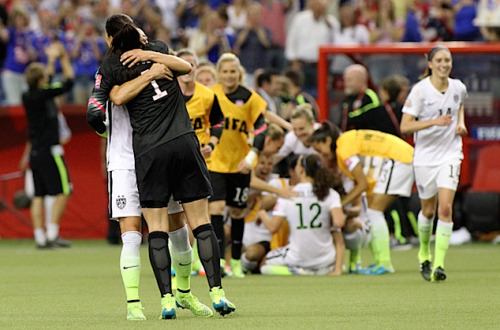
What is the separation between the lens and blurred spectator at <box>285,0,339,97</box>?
1958 centimetres

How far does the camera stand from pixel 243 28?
65.6 ft

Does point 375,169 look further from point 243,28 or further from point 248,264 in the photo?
point 243,28

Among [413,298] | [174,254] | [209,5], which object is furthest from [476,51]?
[174,254]

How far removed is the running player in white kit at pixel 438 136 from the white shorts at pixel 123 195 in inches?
149

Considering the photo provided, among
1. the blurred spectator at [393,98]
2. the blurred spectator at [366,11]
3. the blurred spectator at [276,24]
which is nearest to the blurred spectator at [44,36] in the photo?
the blurred spectator at [276,24]

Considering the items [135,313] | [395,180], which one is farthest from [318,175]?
[135,313]

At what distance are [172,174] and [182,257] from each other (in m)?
0.73

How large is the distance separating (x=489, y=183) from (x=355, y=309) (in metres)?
9.59

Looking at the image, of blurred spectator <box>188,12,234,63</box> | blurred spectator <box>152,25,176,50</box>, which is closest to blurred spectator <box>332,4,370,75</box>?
blurred spectator <box>188,12,234,63</box>

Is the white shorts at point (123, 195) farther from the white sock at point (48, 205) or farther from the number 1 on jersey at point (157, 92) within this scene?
the white sock at point (48, 205)

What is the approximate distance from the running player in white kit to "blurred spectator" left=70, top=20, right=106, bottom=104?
400 inches

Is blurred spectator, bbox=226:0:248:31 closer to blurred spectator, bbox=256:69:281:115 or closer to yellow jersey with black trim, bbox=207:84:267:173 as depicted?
blurred spectator, bbox=256:69:281:115

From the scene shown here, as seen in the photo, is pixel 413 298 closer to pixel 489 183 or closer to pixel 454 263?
pixel 454 263

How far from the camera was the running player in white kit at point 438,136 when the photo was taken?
1070 centimetres
